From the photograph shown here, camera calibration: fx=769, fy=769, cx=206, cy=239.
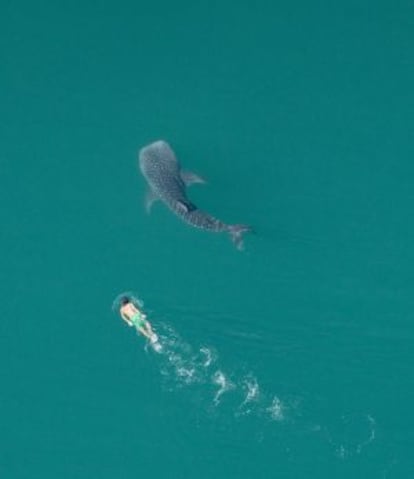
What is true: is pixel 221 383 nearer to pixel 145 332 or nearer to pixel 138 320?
pixel 145 332

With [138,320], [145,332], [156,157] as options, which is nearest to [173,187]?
[156,157]

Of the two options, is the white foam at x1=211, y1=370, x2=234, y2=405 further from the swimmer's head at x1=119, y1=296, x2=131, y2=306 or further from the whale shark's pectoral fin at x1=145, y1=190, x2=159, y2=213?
the whale shark's pectoral fin at x1=145, y1=190, x2=159, y2=213

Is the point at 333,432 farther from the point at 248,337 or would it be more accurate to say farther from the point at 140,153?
the point at 140,153

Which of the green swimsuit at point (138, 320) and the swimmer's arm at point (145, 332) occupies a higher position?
the green swimsuit at point (138, 320)

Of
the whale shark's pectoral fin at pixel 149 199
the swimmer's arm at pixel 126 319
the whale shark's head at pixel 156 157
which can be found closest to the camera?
the swimmer's arm at pixel 126 319

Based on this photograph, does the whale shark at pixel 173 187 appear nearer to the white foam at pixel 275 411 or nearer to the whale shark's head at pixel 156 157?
the whale shark's head at pixel 156 157

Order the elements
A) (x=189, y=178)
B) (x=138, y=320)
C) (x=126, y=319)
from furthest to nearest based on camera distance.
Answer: (x=189, y=178) → (x=126, y=319) → (x=138, y=320)

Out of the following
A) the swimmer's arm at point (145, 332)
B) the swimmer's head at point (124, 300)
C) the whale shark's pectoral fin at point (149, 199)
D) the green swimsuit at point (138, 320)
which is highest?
the whale shark's pectoral fin at point (149, 199)

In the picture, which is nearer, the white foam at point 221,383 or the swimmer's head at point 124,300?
the white foam at point 221,383

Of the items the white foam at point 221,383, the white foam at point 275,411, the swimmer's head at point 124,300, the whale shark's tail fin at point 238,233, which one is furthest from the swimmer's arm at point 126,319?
the white foam at point 275,411
